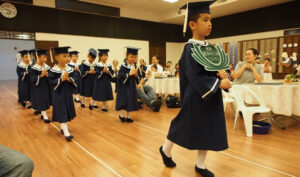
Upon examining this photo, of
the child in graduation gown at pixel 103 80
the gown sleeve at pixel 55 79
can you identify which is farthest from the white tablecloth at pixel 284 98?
the child in graduation gown at pixel 103 80

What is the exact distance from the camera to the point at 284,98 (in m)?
3.29

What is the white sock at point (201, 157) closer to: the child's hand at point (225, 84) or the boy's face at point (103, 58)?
the child's hand at point (225, 84)

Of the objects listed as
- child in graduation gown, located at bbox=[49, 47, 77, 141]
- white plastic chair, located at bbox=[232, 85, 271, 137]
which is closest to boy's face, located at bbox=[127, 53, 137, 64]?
child in graduation gown, located at bbox=[49, 47, 77, 141]

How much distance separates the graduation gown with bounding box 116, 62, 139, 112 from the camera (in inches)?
158

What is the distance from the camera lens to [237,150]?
270cm

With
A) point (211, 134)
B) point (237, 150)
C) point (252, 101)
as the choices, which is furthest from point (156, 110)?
point (211, 134)

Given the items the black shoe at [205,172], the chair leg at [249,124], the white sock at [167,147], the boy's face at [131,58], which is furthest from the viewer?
the boy's face at [131,58]

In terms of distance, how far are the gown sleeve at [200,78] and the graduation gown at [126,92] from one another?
2359 millimetres

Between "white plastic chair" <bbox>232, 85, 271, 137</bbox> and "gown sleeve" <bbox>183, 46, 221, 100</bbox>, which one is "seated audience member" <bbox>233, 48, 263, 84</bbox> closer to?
"white plastic chair" <bbox>232, 85, 271, 137</bbox>

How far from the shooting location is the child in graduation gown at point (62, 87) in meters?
3.07

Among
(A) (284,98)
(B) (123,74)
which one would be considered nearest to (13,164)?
(B) (123,74)

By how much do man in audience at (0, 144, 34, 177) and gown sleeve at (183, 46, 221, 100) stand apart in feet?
4.25

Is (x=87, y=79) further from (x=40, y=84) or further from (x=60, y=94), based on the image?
A: (x=60, y=94)

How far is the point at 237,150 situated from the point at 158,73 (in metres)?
4.29
